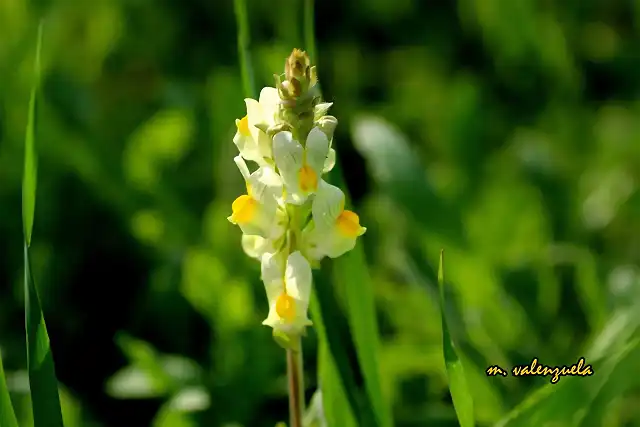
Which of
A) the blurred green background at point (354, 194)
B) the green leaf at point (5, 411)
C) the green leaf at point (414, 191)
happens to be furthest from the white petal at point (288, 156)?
the green leaf at point (414, 191)

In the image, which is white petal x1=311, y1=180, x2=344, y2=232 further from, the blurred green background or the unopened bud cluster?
the blurred green background

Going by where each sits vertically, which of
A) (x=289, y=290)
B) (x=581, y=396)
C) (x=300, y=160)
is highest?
(x=300, y=160)

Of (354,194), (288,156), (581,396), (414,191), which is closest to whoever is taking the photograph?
(288,156)

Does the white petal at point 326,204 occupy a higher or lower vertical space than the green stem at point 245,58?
lower

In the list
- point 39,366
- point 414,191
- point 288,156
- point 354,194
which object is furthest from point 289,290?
point 354,194

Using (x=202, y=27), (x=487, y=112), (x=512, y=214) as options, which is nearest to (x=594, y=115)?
(x=487, y=112)

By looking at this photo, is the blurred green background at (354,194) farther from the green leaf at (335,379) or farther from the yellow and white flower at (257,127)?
the yellow and white flower at (257,127)

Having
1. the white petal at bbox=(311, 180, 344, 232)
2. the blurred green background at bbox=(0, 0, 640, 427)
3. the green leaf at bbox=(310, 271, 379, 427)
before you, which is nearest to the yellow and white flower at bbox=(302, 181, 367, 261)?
the white petal at bbox=(311, 180, 344, 232)

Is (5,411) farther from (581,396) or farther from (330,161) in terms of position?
(581,396)
